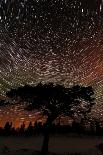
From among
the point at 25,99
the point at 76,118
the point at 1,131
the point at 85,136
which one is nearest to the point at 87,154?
the point at 76,118

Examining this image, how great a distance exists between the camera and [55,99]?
4872cm

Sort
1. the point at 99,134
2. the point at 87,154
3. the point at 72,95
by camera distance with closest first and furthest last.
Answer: the point at 72,95 → the point at 87,154 → the point at 99,134

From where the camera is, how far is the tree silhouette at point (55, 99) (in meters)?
48.5

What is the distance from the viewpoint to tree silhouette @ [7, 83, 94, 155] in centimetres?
4853

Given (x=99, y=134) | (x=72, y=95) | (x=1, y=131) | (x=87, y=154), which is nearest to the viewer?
(x=72, y=95)

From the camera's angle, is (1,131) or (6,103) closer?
(6,103)

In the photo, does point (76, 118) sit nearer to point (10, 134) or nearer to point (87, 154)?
point (87, 154)

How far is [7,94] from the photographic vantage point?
50.3m

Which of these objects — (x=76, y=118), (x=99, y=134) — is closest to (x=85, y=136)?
(x=99, y=134)

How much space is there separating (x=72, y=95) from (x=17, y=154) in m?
15.2

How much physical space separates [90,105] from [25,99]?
30.1 feet

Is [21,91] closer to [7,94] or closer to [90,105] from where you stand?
[7,94]

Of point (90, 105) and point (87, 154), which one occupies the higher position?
point (90, 105)

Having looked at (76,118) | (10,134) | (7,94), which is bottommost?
(76,118)
